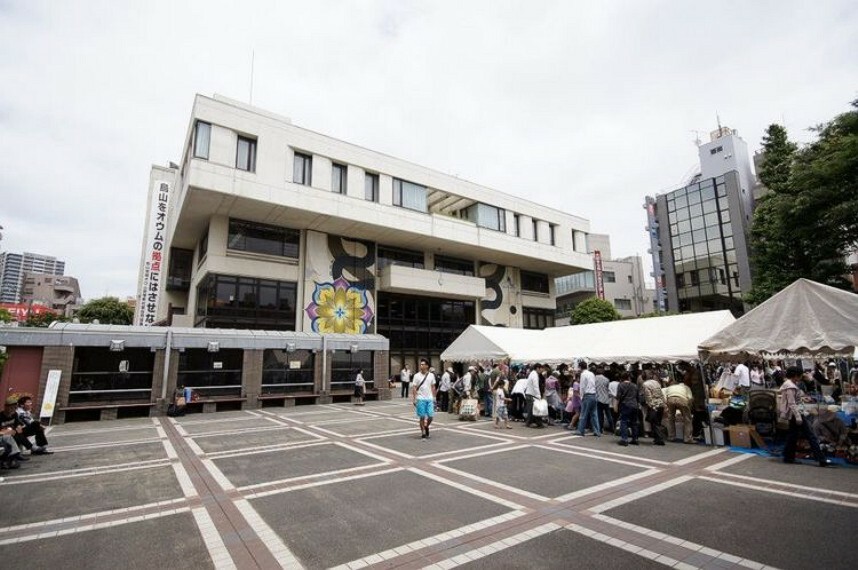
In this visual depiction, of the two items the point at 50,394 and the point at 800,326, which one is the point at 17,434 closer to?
the point at 50,394

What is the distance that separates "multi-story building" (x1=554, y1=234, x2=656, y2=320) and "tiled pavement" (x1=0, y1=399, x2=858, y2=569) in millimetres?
51736

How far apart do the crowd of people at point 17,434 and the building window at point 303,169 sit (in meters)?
18.5

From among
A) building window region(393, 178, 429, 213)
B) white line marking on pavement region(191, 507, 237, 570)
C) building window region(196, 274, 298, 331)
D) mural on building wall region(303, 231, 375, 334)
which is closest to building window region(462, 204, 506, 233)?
building window region(393, 178, 429, 213)

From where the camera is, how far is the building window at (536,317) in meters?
39.7

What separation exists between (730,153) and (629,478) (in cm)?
5000

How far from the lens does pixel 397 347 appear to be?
32.0m

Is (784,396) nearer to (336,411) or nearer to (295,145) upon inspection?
(336,411)

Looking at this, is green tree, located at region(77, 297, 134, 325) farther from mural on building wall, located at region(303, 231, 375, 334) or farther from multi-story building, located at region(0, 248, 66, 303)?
multi-story building, located at region(0, 248, 66, 303)

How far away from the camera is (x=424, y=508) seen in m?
6.05

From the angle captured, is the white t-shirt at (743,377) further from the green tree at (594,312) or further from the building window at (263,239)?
the building window at (263,239)

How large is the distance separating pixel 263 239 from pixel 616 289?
51.0 meters

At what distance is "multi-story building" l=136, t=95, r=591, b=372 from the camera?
24.5m

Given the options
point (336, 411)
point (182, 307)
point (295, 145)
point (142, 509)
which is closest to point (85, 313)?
point (182, 307)

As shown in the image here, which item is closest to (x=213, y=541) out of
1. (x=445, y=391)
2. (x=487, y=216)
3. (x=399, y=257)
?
(x=445, y=391)
